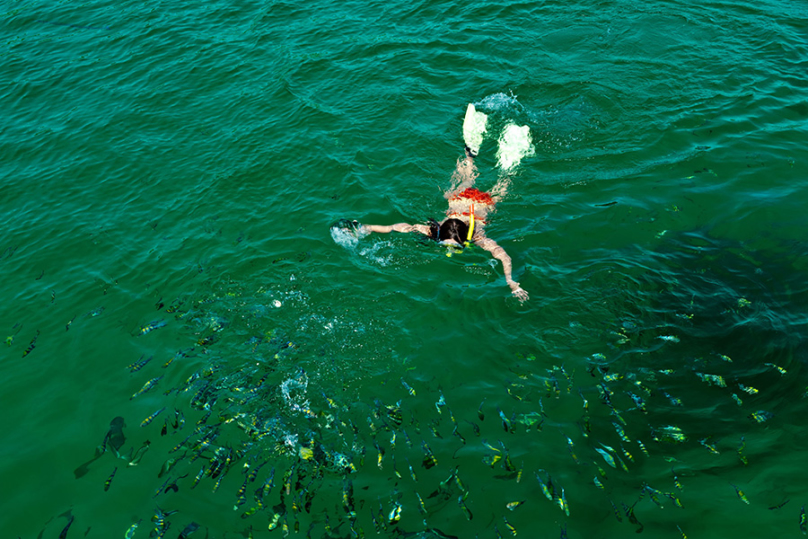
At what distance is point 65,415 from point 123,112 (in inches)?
401

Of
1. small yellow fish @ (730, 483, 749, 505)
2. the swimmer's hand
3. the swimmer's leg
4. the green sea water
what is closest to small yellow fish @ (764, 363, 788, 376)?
the green sea water

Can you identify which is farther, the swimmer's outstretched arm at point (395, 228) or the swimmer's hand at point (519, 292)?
the swimmer's outstretched arm at point (395, 228)

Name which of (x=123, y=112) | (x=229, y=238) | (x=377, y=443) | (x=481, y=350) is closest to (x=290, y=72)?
(x=123, y=112)

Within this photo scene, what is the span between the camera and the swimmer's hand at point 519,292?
1002 cm

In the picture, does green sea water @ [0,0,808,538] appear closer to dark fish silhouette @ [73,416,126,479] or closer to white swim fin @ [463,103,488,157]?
dark fish silhouette @ [73,416,126,479]

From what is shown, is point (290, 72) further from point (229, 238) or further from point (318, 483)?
point (318, 483)

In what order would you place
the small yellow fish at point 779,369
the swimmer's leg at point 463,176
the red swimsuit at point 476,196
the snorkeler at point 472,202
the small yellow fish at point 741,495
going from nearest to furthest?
the small yellow fish at point 741,495, the small yellow fish at point 779,369, the snorkeler at point 472,202, the red swimsuit at point 476,196, the swimmer's leg at point 463,176

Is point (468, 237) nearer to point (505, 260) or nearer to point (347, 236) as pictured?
point (505, 260)

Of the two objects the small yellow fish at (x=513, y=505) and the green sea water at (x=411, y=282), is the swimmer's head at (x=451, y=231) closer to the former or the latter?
the green sea water at (x=411, y=282)

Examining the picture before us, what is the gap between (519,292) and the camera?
1008 centimetres

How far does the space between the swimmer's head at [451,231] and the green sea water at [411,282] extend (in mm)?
514

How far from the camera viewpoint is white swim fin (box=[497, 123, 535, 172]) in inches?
502

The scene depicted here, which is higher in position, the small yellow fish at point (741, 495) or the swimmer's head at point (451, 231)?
the swimmer's head at point (451, 231)

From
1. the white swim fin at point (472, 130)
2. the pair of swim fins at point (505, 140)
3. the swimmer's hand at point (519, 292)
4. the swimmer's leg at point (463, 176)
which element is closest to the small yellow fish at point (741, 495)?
the swimmer's hand at point (519, 292)
